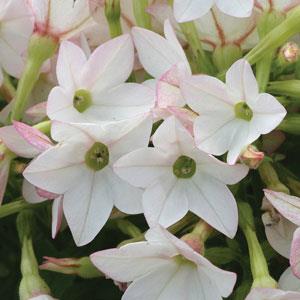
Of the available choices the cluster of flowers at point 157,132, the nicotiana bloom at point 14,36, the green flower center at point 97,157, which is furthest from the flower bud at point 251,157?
the nicotiana bloom at point 14,36

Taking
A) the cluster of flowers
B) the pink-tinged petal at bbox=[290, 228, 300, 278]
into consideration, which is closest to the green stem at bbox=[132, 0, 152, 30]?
the cluster of flowers

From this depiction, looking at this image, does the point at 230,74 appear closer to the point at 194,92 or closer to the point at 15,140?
the point at 194,92

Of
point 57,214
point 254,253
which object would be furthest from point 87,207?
point 254,253

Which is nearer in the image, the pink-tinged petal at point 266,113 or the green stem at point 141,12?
the pink-tinged petal at point 266,113

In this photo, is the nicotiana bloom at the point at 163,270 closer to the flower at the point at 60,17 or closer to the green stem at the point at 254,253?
the green stem at the point at 254,253

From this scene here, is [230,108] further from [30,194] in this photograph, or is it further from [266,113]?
[30,194]

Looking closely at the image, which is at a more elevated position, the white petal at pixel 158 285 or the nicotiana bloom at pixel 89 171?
the nicotiana bloom at pixel 89 171
